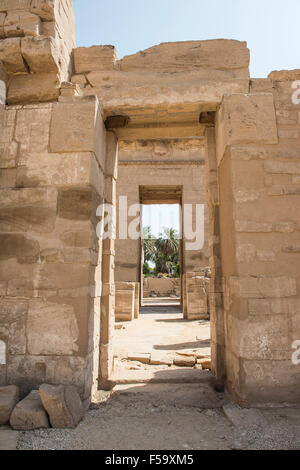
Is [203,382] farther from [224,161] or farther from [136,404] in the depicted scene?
[224,161]

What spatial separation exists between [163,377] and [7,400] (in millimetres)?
1866

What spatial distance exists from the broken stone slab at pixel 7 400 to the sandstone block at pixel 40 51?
125 inches

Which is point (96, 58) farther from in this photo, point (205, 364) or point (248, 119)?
point (205, 364)

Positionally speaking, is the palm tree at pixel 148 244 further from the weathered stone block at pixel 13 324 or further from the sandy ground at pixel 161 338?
the weathered stone block at pixel 13 324

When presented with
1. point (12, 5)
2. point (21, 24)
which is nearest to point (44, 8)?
point (21, 24)

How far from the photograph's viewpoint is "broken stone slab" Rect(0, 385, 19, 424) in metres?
2.24

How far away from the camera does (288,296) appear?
2.64 m

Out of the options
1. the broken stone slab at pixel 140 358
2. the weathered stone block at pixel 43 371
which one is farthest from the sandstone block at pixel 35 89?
the broken stone slab at pixel 140 358

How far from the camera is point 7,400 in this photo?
2297mm

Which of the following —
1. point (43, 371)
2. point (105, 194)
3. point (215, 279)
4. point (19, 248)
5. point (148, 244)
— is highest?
point (148, 244)

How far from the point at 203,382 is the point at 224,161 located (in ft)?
8.28

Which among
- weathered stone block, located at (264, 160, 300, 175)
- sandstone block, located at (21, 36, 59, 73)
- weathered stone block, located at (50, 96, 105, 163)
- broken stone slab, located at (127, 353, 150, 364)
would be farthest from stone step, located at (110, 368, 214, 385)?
sandstone block, located at (21, 36, 59, 73)

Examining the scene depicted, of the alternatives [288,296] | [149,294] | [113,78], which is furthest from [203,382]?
[149,294]

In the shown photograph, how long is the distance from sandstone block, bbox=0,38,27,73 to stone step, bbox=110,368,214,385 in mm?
3653
